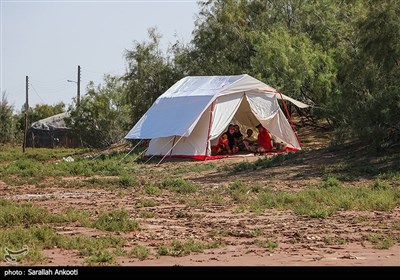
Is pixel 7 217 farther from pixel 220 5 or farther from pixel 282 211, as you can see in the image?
pixel 220 5

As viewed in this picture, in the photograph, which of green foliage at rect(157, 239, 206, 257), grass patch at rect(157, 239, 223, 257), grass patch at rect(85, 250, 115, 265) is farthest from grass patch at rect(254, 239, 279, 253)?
grass patch at rect(85, 250, 115, 265)

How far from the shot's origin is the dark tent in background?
45.2 m

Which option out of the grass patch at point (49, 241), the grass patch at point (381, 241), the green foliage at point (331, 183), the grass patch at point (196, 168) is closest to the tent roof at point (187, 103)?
the grass patch at point (196, 168)

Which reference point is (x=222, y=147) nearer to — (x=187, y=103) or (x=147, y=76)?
(x=187, y=103)

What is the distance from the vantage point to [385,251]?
28.4 feet

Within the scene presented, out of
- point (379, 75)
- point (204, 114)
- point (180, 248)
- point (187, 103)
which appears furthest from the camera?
point (187, 103)

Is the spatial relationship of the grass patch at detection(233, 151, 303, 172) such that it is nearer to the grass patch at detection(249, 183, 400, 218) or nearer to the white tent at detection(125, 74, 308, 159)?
the white tent at detection(125, 74, 308, 159)

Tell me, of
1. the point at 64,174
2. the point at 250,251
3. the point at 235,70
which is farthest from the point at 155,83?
the point at 250,251

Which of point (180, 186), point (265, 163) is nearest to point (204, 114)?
point (265, 163)

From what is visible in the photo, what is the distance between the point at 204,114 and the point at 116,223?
1478 cm

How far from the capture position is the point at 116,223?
1055cm

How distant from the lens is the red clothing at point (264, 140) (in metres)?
25.6

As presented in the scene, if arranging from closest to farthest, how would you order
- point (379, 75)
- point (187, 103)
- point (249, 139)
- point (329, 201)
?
point (329, 201)
point (379, 75)
point (187, 103)
point (249, 139)
